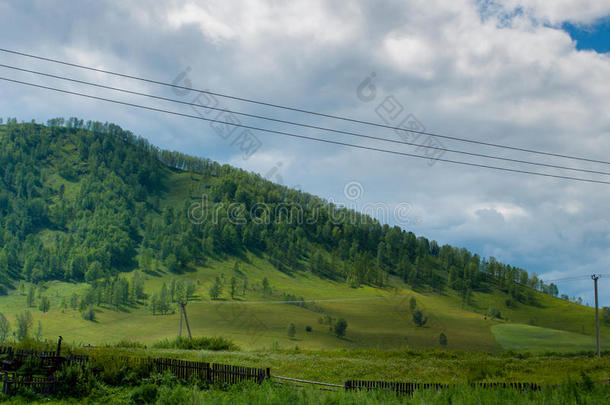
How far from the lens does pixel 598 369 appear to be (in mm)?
41656

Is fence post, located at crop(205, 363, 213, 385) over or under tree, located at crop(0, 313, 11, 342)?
over

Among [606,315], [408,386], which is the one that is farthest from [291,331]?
[408,386]

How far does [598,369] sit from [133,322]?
17070 centimetres

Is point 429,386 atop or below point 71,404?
atop

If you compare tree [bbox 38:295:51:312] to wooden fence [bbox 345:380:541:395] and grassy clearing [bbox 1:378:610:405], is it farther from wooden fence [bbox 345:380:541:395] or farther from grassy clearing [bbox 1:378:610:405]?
wooden fence [bbox 345:380:541:395]

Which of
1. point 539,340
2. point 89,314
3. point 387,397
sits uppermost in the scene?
point 387,397

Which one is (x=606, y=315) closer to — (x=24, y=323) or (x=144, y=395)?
(x=144, y=395)

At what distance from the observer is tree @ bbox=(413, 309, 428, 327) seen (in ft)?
600

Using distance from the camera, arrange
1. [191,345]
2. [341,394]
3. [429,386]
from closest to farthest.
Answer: [341,394], [429,386], [191,345]

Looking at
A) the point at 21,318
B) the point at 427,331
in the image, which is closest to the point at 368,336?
the point at 427,331

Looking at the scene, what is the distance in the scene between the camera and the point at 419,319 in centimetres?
18388

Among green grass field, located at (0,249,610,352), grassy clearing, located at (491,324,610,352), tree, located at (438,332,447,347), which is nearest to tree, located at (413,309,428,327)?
green grass field, located at (0,249,610,352)

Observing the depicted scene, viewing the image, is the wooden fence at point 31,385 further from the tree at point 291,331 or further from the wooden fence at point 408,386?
the tree at point 291,331

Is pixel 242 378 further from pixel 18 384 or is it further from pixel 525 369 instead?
pixel 525 369
